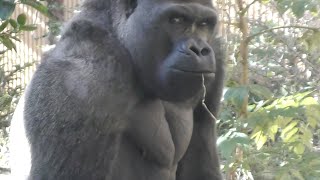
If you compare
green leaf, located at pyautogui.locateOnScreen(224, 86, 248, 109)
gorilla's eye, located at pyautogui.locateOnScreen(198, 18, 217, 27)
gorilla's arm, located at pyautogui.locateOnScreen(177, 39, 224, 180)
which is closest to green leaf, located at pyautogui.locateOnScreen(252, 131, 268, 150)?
green leaf, located at pyautogui.locateOnScreen(224, 86, 248, 109)

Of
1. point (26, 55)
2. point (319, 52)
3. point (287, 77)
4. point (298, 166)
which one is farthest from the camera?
point (26, 55)

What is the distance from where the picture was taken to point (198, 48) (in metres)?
2.32

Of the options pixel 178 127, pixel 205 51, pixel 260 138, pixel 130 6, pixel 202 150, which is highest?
pixel 130 6

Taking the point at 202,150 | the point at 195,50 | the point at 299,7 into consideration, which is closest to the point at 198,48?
Answer: the point at 195,50

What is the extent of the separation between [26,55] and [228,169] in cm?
619

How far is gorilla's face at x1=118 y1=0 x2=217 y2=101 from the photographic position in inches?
91.7

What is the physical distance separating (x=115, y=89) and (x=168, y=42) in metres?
0.25

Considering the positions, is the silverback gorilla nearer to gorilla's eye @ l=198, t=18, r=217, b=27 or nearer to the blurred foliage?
gorilla's eye @ l=198, t=18, r=217, b=27

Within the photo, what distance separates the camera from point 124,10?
2502 mm

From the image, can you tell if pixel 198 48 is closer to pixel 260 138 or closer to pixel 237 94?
pixel 237 94

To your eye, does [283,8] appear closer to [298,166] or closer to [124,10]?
[298,166]

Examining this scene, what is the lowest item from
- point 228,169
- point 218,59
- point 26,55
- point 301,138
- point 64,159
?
point 26,55

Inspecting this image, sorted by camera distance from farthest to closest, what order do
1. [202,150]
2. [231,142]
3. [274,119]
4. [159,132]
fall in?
1. [274,119]
2. [231,142]
3. [202,150]
4. [159,132]

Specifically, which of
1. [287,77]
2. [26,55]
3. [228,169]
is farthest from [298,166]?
[26,55]
